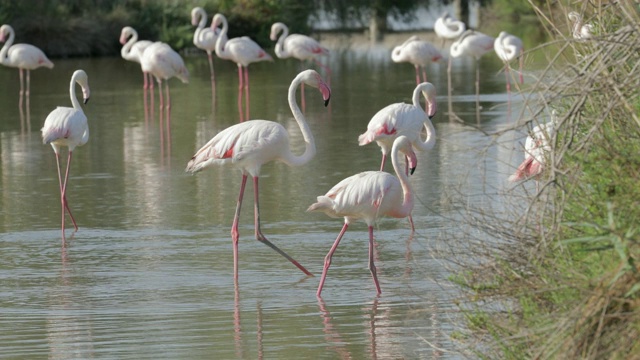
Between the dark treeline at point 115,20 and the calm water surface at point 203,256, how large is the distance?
16288mm

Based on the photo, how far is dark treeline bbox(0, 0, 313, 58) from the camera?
32.7m

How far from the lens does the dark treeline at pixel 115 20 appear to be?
1288 inches

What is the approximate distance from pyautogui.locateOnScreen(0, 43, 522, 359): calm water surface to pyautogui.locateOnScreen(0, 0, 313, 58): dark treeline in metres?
16.3

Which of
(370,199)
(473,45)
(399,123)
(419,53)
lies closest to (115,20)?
(473,45)

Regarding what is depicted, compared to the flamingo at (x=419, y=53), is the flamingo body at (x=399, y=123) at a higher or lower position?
lower

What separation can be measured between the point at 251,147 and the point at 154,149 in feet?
21.4

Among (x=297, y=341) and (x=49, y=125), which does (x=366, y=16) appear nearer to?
(x=49, y=125)

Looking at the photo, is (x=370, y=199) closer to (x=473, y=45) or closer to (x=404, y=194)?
(x=404, y=194)

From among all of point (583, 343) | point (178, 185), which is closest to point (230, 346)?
point (583, 343)

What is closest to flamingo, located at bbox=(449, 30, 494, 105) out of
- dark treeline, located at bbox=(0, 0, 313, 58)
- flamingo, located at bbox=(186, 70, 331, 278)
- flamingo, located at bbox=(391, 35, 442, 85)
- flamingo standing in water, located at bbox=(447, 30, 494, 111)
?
flamingo standing in water, located at bbox=(447, 30, 494, 111)

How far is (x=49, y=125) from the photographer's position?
1012 cm

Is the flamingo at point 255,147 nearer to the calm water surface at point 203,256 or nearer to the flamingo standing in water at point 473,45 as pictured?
the calm water surface at point 203,256

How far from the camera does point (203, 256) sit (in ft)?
28.2

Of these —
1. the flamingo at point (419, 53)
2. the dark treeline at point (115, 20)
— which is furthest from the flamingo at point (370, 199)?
the dark treeline at point (115, 20)
